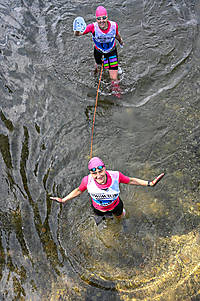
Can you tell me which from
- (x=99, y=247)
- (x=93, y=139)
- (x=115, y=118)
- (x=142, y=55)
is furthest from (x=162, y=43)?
(x=99, y=247)

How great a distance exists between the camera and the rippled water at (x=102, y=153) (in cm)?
500

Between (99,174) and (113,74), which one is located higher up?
(113,74)

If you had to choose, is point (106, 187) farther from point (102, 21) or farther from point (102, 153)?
point (102, 21)

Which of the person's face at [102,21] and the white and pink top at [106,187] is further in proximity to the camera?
the person's face at [102,21]

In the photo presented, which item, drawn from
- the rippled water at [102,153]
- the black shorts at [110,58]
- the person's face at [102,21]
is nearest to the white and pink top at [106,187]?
the rippled water at [102,153]

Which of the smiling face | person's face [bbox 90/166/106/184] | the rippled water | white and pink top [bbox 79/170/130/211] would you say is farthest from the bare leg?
person's face [bbox 90/166/106/184]

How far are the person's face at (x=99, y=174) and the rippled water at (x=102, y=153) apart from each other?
1.73m

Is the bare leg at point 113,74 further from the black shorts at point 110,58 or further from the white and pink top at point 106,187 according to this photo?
the white and pink top at point 106,187

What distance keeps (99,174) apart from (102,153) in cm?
230

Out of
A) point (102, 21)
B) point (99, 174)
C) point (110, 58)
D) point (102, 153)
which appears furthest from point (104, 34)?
point (99, 174)

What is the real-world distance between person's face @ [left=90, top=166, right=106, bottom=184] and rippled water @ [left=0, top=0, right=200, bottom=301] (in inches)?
68.3

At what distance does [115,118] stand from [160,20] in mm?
4003

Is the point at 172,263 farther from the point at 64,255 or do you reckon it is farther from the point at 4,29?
the point at 4,29

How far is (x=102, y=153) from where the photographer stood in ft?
20.5
